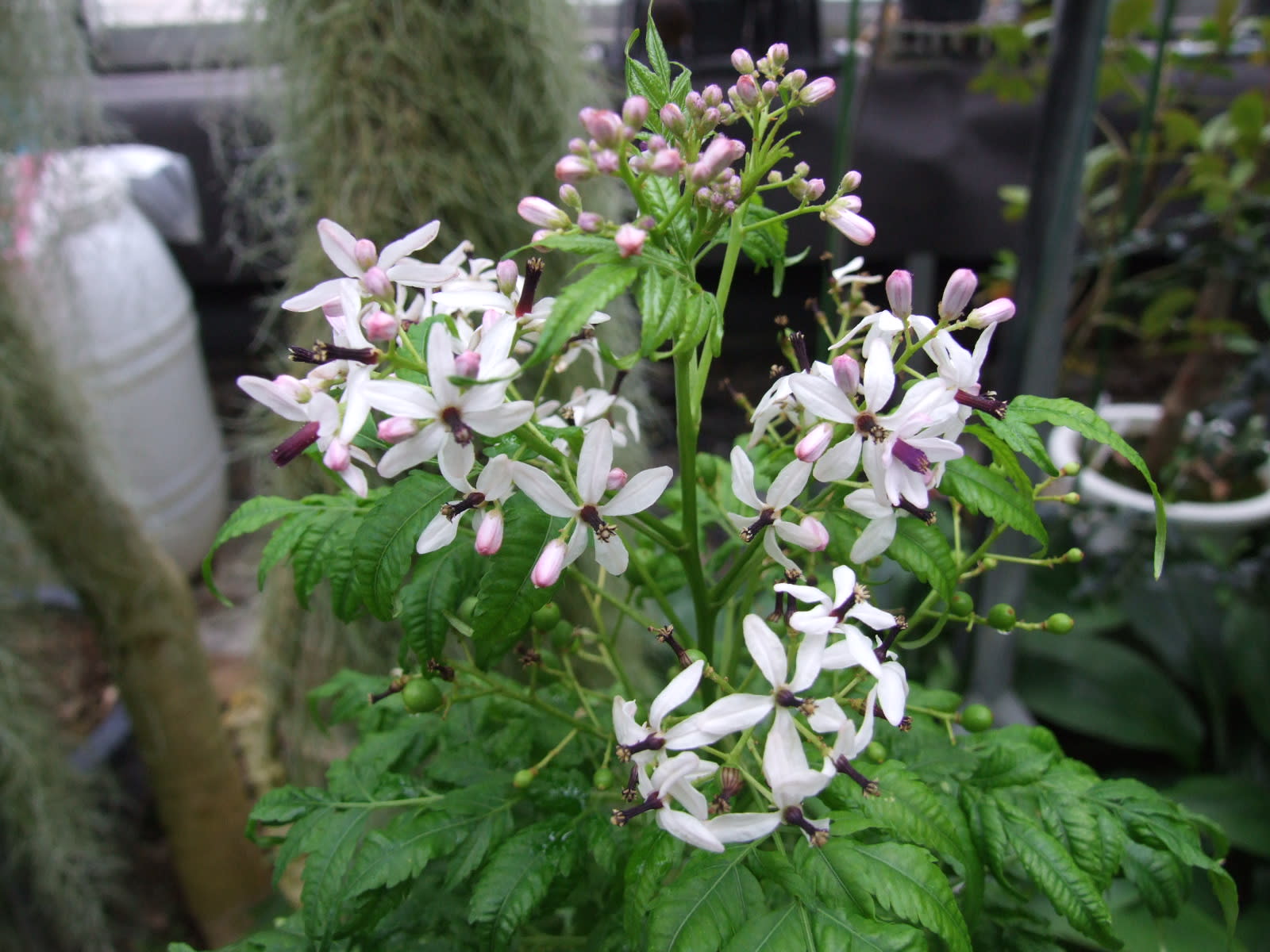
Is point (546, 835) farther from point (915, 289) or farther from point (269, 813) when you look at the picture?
point (915, 289)

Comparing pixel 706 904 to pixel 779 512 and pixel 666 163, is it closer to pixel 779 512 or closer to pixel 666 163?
pixel 779 512

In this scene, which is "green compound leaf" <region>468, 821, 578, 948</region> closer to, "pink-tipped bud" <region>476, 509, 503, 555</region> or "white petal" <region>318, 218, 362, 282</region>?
"pink-tipped bud" <region>476, 509, 503, 555</region>

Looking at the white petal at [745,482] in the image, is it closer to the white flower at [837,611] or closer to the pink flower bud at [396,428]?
the white flower at [837,611]

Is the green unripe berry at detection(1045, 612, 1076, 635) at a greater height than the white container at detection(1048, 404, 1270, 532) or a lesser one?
greater

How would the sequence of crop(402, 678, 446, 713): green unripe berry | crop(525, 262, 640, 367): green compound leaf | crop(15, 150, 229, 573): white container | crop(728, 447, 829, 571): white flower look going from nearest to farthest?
crop(525, 262, 640, 367): green compound leaf < crop(728, 447, 829, 571): white flower < crop(402, 678, 446, 713): green unripe berry < crop(15, 150, 229, 573): white container

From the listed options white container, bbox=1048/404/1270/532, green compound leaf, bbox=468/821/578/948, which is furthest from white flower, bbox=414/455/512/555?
white container, bbox=1048/404/1270/532
